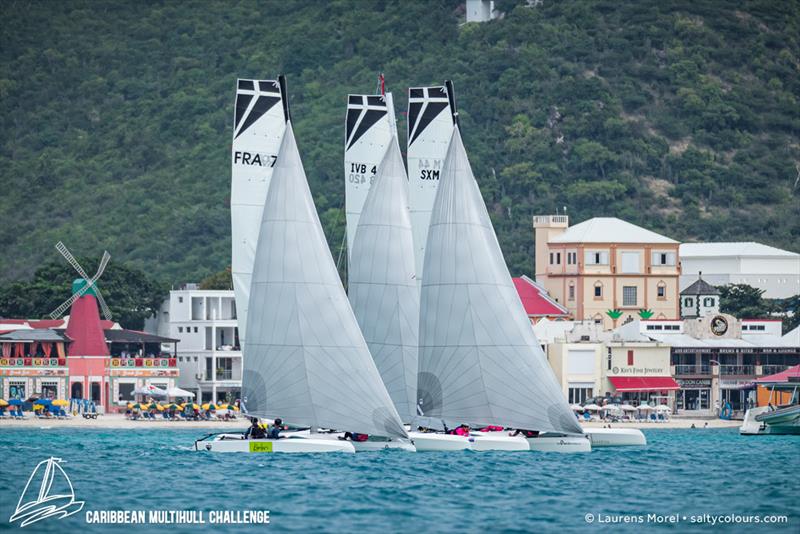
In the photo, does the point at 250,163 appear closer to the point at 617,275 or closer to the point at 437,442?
the point at 437,442

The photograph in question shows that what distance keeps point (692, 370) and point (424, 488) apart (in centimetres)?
7897

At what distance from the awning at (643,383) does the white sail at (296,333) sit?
69.3m

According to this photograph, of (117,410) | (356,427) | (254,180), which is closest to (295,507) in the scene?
(356,427)

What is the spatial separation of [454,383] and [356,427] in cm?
432

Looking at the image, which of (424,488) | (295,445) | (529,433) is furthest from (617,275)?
(424,488)

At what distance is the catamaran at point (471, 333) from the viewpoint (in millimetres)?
64875

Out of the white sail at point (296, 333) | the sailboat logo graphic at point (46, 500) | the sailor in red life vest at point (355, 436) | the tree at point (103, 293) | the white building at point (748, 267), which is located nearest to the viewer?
the sailboat logo graphic at point (46, 500)

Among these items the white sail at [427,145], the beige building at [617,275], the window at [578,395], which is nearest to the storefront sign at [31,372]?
the window at [578,395]

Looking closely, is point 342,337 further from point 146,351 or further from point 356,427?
point 146,351

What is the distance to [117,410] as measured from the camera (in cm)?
12475

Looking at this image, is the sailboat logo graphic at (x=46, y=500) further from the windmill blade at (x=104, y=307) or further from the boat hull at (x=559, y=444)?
the windmill blade at (x=104, y=307)

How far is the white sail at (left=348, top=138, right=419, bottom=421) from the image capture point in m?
67.8

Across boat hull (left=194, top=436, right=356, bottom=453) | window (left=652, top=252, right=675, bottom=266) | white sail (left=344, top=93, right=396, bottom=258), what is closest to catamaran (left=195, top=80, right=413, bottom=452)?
boat hull (left=194, top=436, right=356, bottom=453)

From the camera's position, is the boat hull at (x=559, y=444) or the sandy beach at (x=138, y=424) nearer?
the boat hull at (x=559, y=444)
